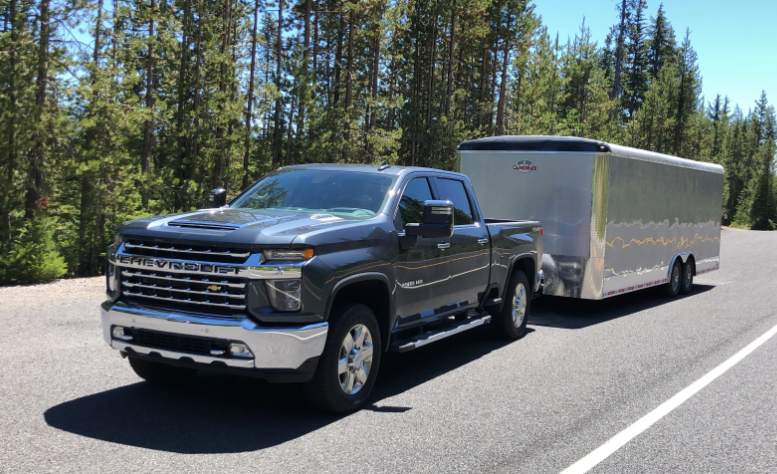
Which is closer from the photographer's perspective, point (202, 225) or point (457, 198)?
point (202, 225)

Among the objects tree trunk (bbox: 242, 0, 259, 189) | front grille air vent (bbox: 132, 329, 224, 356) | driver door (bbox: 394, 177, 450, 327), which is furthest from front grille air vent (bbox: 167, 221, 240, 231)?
tree trunk (bbox: 242, 0, 259, 189)

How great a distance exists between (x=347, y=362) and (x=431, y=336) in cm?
137

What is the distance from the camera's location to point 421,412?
5828 mm

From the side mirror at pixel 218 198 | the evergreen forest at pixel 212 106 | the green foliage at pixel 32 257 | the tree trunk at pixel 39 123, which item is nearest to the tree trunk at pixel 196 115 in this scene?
the evergreen forest at pixel 212 106

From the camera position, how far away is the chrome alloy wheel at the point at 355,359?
5586 mm

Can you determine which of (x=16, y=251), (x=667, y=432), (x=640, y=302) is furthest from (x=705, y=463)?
(x=16, y=251)

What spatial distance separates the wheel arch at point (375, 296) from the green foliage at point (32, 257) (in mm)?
8852

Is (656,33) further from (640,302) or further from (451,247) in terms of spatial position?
(451,247)

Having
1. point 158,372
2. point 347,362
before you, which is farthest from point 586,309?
point 158,372

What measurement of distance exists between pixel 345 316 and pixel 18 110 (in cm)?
1035

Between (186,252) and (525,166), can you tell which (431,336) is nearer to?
(186,252)

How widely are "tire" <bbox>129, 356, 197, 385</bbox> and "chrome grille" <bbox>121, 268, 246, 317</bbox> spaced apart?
93cm

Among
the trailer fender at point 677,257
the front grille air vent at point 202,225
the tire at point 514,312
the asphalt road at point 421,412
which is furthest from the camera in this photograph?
the trailer fender at point 677,257

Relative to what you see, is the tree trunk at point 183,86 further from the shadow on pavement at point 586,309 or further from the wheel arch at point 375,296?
the wheel arch at point 375,296
